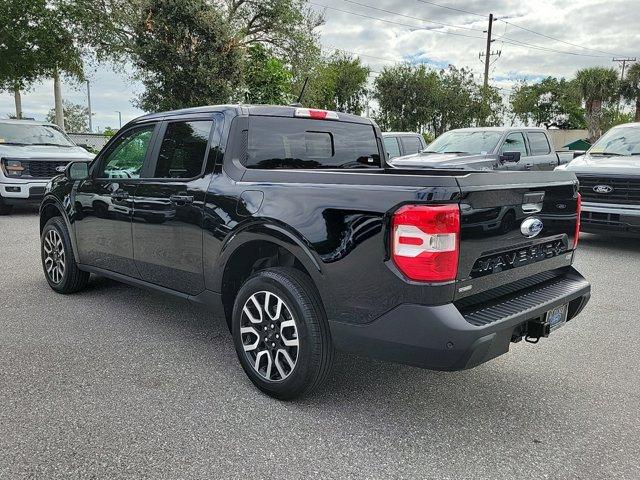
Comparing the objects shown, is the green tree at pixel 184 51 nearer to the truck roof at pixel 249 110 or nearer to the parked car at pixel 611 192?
the parked car at pixel 611 192

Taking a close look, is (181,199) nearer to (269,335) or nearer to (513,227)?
(269,335)

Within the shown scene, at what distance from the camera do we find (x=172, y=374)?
3.64 meters

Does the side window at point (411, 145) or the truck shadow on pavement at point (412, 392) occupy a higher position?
the side window at point (411, 145)

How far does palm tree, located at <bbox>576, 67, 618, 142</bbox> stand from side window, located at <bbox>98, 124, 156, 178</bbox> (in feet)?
155

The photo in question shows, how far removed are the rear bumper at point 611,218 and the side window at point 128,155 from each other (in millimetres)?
6180

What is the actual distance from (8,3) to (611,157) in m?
20.0

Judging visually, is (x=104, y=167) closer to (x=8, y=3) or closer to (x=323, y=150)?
(x=323, y=150)

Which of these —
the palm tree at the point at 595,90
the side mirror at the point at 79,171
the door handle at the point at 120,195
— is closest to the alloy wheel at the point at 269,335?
the door handle at the point at 120,195

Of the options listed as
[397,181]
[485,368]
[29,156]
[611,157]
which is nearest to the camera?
[397,181]

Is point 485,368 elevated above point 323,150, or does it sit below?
below

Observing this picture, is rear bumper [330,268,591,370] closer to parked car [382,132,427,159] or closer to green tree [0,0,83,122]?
parked car [382,132,427,159]

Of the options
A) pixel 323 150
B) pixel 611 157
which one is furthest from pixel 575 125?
pixel 323 150

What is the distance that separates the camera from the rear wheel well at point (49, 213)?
5539mm

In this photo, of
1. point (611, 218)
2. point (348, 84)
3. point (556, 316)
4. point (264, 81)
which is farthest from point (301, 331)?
point (348, 84)
